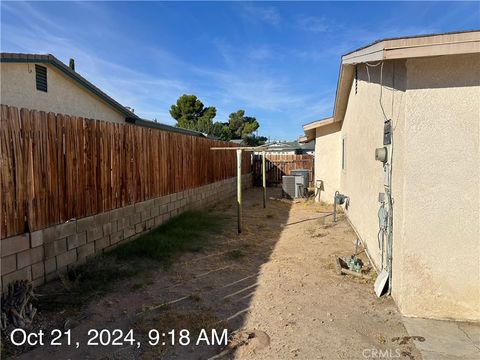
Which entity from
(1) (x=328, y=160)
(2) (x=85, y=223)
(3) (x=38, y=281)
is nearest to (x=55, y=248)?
(3) (x=38, y=281)

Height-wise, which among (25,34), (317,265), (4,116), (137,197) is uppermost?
(25,34)

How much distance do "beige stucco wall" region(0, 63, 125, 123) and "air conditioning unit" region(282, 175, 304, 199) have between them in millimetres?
7592

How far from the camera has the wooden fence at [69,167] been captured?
3.71 metres

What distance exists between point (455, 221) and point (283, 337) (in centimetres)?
225

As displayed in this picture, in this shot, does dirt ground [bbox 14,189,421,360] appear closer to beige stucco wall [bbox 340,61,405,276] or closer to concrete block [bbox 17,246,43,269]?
concrete block [bbox 17,246,43,269]

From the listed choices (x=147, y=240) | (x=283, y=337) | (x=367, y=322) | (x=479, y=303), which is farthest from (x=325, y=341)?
(x=147, y=240)

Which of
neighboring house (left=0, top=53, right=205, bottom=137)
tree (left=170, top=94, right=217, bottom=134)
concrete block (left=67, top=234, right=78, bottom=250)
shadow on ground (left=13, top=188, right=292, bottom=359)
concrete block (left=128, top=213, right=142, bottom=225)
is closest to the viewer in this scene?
shadow on ground (left=13, top=188, right=292, bottom=359)

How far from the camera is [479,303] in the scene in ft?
11.9

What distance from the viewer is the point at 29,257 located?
12.8 ft

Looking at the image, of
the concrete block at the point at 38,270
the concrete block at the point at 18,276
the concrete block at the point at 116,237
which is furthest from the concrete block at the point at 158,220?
the concrete block at the point at 18,276

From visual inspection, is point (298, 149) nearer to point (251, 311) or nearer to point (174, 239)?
point (174, 239)

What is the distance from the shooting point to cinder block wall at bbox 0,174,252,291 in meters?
3.71

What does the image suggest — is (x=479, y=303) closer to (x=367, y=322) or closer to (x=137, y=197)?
(x=367, y=322)

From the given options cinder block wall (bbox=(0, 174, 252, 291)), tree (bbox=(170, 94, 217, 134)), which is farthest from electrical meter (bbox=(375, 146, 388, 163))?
tree (bbox=(170, 94, 217, 134))
